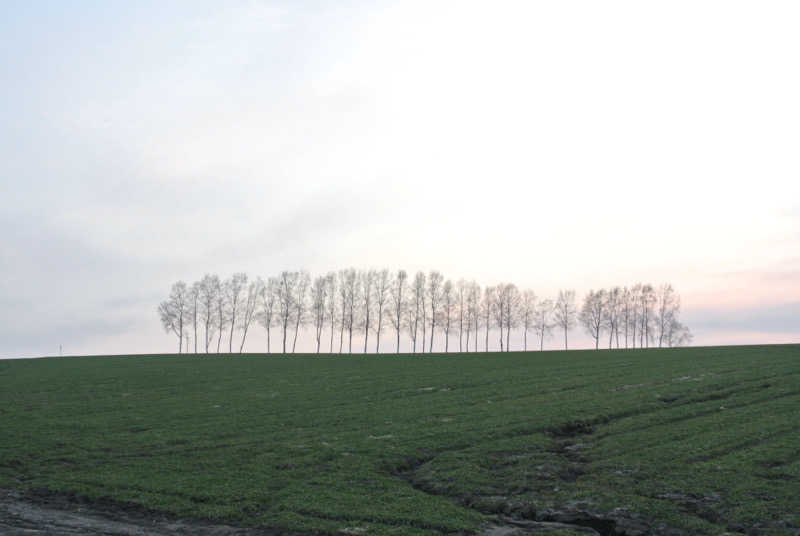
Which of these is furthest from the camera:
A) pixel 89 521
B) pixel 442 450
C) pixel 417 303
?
pixel 417 303

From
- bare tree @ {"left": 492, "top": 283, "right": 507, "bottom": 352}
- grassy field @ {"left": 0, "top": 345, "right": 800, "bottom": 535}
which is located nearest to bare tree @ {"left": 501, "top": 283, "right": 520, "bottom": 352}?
bare tree @ {"left": 492, "top": 283, "right": 507, "bottom": 352}

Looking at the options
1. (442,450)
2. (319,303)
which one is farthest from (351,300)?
(442,450)

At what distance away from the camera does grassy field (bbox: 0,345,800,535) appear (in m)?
21.9

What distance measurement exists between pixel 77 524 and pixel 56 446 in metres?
17.4

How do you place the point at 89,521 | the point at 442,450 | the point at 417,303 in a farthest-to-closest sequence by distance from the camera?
the point at 417,303 → the point at 442,450 → the point at 89,521

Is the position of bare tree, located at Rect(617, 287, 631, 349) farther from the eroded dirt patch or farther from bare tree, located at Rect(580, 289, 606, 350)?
the eroded dirt patch

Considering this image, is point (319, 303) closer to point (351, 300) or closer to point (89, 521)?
point (351, 300)

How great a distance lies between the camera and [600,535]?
20203mm

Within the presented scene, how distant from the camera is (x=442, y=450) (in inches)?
1277

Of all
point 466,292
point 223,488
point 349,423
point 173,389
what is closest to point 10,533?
point 223,488

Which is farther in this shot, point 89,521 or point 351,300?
point 351,300

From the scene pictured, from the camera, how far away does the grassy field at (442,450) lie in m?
21.9

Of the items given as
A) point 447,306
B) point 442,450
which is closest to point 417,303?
point 447,306

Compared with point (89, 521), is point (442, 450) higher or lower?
higher
